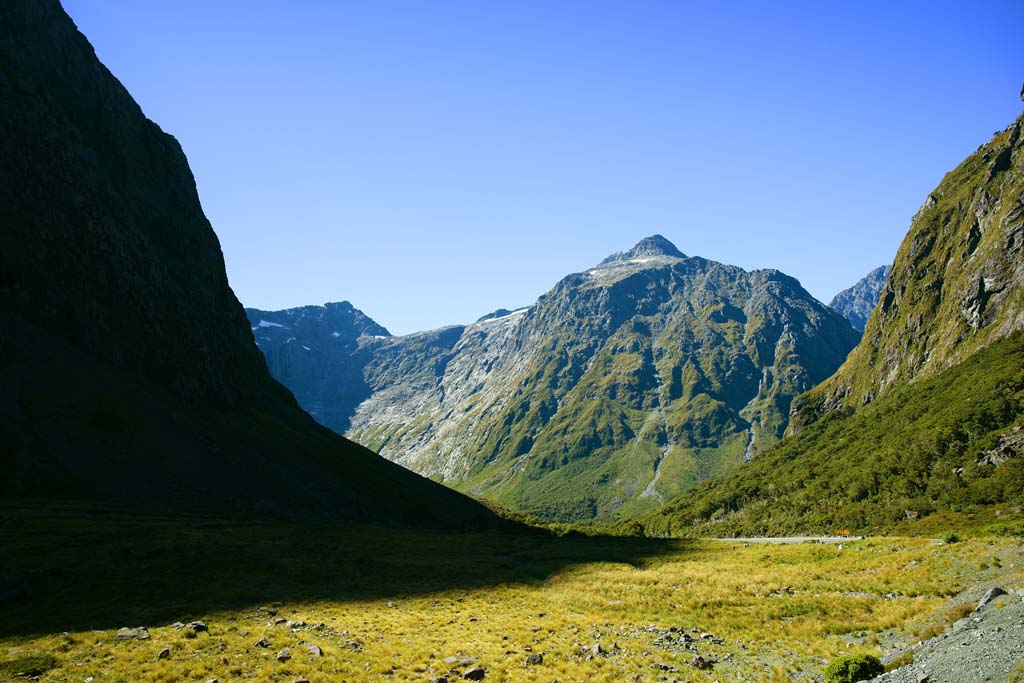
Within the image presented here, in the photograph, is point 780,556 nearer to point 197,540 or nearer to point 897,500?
point 197,540

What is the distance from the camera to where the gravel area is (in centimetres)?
1645

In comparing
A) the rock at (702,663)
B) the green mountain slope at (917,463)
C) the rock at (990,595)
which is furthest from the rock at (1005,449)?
the rock at (702,663)

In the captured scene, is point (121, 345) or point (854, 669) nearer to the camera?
point (854, 669)

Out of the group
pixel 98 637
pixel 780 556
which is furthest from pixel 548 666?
pixel 780 556

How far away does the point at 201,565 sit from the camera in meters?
44.3

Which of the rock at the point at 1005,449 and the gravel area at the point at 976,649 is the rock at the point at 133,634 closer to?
the gravel area at the point at 976,649

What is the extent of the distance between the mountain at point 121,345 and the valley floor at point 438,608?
30.7 meters

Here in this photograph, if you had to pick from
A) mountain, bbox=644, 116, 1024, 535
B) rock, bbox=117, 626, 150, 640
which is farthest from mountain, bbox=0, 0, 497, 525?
mountain, bbox=644, 116, 1024, 535

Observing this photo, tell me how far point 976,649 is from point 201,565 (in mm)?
49672

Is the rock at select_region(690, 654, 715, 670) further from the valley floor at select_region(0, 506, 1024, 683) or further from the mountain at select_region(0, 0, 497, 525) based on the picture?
the mountain at select_region(0, 0, 497, 525)

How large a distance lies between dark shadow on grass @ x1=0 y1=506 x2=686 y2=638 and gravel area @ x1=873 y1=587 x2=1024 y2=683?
1344 inches

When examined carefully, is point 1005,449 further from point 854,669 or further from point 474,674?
point 474,674

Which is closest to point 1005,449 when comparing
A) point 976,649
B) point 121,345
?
point 976,649

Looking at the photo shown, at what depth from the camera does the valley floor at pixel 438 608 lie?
2503 cm
